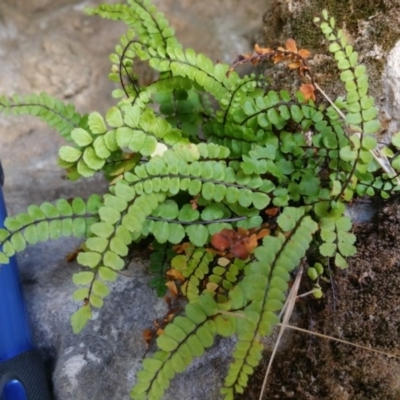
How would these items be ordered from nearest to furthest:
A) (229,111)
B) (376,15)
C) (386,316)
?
(386,316) → (229,111) → (376,15)

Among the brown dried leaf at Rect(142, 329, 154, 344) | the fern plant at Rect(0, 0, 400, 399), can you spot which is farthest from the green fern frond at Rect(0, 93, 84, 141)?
the brown dried leaf at Rect(142, 329, 154, 344)

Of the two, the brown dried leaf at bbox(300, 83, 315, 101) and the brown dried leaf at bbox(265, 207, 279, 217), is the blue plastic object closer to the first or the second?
the brown dried leaf at bbox(265, 207, 279, 217)

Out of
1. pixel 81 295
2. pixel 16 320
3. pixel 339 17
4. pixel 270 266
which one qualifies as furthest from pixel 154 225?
pixel 339 17

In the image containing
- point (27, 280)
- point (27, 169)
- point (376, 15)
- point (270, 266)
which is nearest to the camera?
point (270, 266)

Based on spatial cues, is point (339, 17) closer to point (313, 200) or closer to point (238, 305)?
point (313, 200)

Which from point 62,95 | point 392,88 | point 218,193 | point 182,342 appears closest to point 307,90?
point 392,88

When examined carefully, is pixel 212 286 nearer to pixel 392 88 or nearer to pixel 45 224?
pixel 45 224
